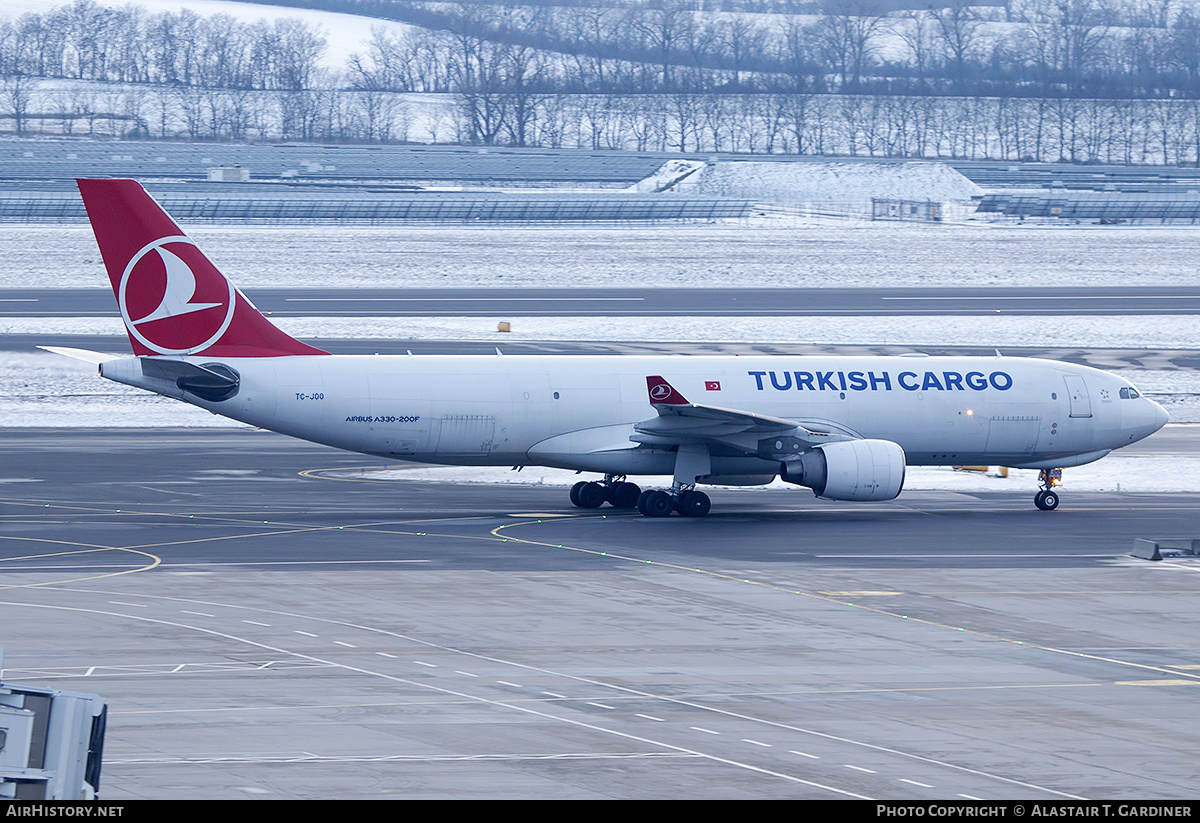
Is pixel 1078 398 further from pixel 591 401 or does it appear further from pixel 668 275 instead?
pixel 668 275

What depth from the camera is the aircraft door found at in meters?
39.8

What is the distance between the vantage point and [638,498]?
37688mm

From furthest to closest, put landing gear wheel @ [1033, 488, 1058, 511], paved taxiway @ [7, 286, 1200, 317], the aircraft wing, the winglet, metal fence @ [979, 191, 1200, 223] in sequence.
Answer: metal fence @ [979, 191, 1200, 223] < paved taxiway @ [7, 286, 1200, 317] < landing gear wheel @ [1033, 488, 1058, 511] < the aircraft wing < the winglet

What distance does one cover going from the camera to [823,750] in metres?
17.2

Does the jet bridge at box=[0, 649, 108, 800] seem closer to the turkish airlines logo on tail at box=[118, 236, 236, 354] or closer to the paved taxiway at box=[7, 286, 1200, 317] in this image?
the turkish airlines logo on tail at box=[118, 236, 236, 354]

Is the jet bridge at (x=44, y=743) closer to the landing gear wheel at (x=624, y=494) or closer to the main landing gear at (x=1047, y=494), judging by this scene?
the landing gear wheel at (x=624, y=494)

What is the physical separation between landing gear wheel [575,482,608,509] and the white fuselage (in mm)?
788

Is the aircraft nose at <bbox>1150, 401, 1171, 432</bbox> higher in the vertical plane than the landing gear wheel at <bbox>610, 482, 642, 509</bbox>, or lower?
higher

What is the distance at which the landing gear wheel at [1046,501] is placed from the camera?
3903 centimetres

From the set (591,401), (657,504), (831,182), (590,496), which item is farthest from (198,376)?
(831,182)

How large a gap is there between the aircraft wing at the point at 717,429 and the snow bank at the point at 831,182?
91.9m

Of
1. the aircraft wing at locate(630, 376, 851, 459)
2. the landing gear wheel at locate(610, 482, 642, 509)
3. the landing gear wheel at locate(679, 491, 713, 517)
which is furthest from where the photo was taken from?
the landing gear wheel at locate(610, 482, 642, 509)

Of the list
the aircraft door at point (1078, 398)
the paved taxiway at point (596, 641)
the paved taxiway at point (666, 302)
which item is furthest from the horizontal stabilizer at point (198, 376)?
the paved taxiway at point (666, 302)

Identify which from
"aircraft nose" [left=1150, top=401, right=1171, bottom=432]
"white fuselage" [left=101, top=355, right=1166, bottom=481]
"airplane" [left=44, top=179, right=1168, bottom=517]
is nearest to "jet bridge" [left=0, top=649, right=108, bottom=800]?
"airplane" [left=44, top=179, right=1168, bottom=517]
